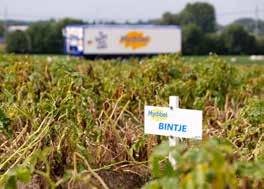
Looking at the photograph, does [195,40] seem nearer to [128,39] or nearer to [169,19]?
[169,19]

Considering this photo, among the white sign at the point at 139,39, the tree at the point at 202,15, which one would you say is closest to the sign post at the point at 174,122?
the white sign at the point at 139,39

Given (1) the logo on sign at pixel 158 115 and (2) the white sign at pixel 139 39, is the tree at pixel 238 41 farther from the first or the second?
(1) the logo on sign at pixel 158 115

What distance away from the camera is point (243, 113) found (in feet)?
17.0

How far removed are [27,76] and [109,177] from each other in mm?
3149

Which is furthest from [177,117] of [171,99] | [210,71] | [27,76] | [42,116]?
[210,71]

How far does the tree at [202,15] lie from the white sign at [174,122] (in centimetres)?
9768

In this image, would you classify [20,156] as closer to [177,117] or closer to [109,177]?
[109,177]

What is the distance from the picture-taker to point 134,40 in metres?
58.0

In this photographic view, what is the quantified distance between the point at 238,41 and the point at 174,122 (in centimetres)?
7800

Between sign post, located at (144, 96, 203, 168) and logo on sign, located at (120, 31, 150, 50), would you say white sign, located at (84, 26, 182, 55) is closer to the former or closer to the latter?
logo on sign, located at (120, 31, 150, 50)

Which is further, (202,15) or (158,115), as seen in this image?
(202,15)

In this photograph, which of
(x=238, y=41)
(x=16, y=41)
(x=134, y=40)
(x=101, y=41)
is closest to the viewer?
(x=101, y=41)

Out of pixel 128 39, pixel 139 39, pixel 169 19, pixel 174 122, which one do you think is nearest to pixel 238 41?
pixel 169 19

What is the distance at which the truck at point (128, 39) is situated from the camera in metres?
55.3
